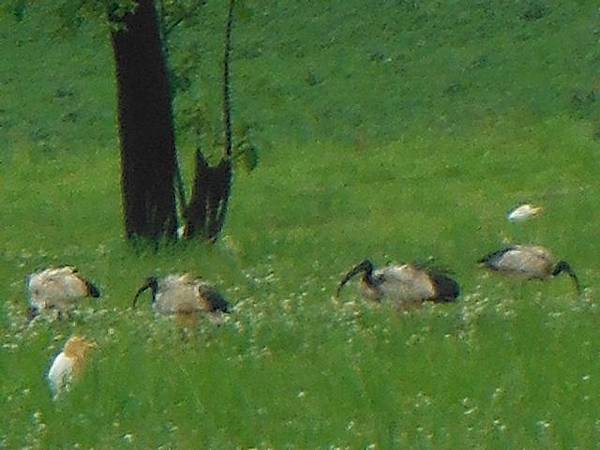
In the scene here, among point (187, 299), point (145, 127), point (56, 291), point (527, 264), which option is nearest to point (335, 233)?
point (145, 127)

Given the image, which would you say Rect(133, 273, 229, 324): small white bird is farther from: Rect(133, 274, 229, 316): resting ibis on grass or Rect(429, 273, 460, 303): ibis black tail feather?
Rect(429, 273, 460, 303): ibis black tail feather

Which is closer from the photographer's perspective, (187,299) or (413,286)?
(187,299)

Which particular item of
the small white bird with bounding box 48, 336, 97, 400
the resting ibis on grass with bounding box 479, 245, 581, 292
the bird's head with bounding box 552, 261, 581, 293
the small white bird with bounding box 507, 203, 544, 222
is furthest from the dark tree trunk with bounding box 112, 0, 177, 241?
the small white bird with bounding box 48, 336, 97, 400

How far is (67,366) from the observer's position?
8414mm

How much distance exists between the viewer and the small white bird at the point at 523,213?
1795cm

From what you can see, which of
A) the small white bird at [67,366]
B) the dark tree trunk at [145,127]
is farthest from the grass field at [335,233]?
the dark tree trunk at [145,127]

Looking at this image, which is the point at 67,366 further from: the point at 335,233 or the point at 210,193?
the point at 335,233

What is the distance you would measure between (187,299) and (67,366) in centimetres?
182

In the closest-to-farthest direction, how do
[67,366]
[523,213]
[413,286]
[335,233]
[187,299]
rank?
[67,366] → [187,299] → [413,286] → [335,233] → [523,213]

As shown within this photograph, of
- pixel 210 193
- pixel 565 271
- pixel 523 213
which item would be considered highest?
pixel 565 271

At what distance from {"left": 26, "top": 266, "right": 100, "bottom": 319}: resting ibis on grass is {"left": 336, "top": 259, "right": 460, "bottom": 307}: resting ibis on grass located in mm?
1953

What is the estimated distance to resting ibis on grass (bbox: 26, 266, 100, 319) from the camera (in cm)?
1096

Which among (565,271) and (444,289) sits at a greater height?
(444,289)

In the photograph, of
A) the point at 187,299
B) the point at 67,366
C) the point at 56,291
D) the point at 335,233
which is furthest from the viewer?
the point at 335,233
